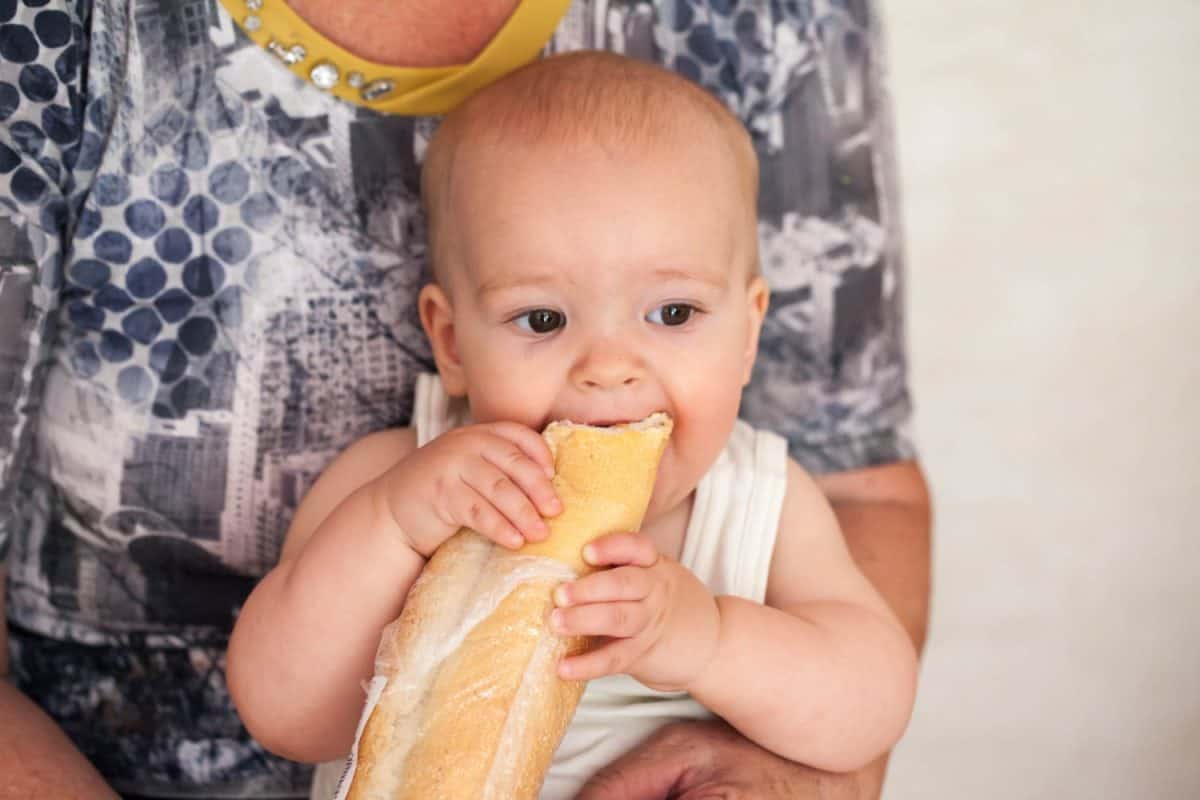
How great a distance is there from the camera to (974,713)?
1.80 metres

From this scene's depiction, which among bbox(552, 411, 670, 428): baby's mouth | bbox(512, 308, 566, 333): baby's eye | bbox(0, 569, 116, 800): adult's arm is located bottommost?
bbox(0, 569, 116, 800): adult's arm

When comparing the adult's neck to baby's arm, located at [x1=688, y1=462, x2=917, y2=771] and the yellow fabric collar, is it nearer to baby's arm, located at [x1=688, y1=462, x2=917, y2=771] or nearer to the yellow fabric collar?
the yellow fabric collar

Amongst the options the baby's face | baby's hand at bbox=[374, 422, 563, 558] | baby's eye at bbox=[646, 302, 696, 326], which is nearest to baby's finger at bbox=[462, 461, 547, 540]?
baby's hand at bbox=[374, 422, 563, 558]

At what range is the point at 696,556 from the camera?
3.82 ft

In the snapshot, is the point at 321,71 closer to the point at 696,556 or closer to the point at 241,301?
the point at 241,301

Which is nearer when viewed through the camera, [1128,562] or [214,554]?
[214,554]

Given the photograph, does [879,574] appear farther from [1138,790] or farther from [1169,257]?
[1169,257]

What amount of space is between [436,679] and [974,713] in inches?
47.7

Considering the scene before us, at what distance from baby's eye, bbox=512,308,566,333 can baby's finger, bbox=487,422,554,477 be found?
114 mm

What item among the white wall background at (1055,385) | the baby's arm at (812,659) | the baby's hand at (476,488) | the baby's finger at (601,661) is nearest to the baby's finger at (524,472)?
the baby's hand at (476,488)

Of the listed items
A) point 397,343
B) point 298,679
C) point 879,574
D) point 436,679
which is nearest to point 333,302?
point 397,343

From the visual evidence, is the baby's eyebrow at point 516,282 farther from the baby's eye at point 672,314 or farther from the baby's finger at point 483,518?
the baby's finger at point 483,518

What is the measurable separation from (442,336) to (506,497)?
30cm

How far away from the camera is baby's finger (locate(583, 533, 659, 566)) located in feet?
2.83
